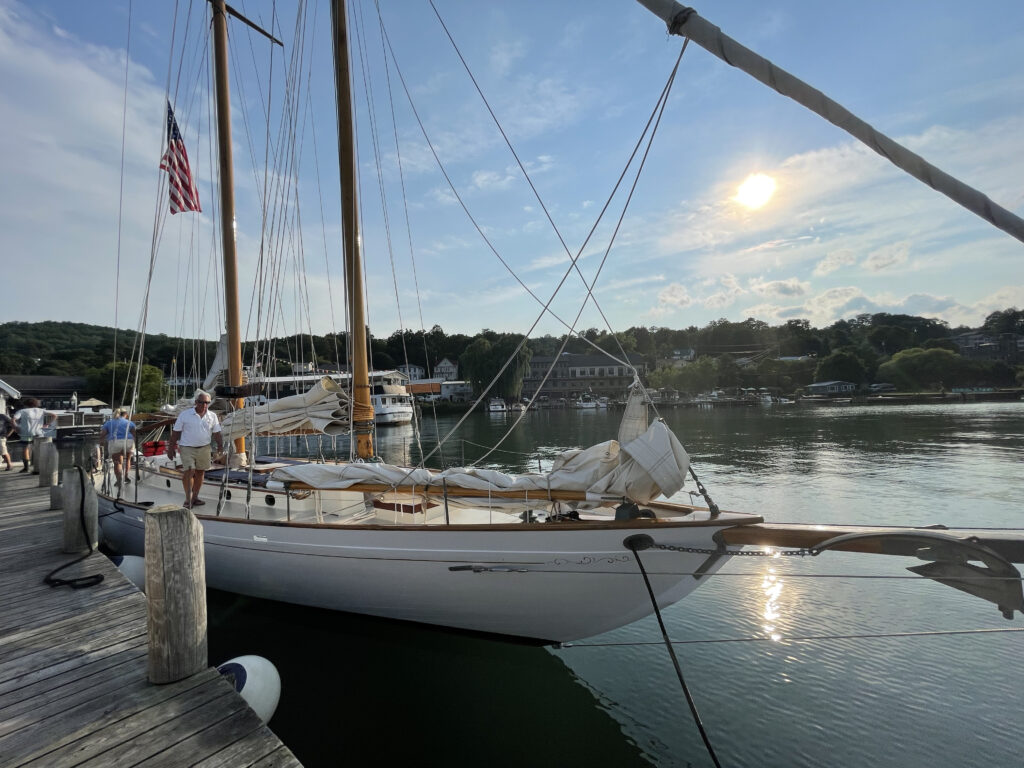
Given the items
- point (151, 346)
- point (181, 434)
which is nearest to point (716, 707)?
point (181, 434)

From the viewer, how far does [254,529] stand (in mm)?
5500

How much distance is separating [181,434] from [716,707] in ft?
22.6

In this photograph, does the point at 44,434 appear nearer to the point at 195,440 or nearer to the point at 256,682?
the point at 195,440

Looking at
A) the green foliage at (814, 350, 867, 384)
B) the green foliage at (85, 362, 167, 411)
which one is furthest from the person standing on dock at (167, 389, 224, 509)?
the green foliage at (814, 350, 867, 384)

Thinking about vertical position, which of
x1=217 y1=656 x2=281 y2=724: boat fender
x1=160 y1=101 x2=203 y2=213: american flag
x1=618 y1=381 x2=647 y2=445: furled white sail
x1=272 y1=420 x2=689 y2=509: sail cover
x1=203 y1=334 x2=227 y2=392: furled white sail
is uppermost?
x1=160 y1=101 x2=203 y2=213: american flag

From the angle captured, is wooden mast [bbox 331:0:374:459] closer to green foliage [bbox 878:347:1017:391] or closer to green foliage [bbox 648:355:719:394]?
green foliage [bbox 648:355:719:394]

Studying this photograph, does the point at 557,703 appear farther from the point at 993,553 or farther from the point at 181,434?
the point at 181,434

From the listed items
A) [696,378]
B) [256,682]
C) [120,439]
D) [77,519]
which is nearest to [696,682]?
[256,682]

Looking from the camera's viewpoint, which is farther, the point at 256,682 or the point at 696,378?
the point at 696,378

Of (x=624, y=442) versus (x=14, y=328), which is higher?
(x=14, y=328)

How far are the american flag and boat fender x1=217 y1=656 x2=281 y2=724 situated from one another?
10239 millimetres

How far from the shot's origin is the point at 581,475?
449 cm

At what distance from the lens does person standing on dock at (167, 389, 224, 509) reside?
20.7ft

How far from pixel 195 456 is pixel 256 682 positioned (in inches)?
149
